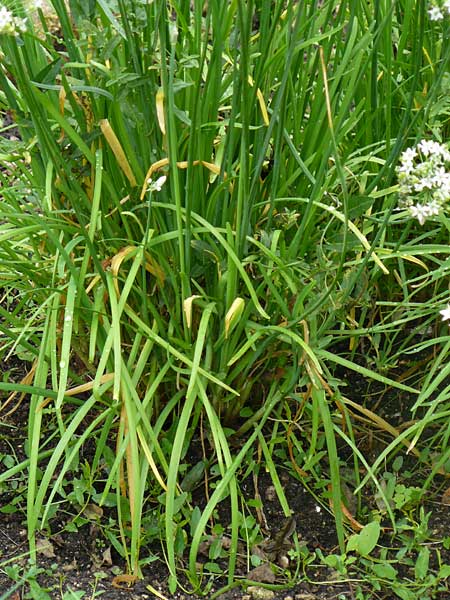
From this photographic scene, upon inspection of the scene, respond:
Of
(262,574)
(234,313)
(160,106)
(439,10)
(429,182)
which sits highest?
(439,10)

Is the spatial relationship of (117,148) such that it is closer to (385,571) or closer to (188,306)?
(188,306)

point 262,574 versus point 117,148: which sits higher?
point 117,148

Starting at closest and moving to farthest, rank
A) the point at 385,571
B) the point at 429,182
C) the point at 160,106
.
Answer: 1. the point at 429,182
2. the point at 160,106
3. the point at 385,571

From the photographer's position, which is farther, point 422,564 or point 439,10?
point 422,564

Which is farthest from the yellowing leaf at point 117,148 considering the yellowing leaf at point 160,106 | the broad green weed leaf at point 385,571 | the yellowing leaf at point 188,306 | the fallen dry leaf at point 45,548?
the broad green weed leaf at point 385,571

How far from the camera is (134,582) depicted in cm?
189

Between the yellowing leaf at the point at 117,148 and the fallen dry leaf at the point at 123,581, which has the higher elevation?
the yellowing leaf at the point at 117,148

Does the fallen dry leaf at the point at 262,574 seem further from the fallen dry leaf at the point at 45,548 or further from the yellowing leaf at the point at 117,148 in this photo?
the yellowing leaf at the point at 117,148

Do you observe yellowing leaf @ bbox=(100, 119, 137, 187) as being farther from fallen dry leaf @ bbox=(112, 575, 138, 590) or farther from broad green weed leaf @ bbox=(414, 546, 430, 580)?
broad green weed leaf @ bbox=(414, 546, 430, 580)

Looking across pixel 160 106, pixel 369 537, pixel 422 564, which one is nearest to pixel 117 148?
pixel 160 106

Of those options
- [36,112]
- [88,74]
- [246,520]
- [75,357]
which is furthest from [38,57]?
[246,520]

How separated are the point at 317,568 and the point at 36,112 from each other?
1244 mm

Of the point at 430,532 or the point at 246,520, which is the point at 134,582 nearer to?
the point at 246,520

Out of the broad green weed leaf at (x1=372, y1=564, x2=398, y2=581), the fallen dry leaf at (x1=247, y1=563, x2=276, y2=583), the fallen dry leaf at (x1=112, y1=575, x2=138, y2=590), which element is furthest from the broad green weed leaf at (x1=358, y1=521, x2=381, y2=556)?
the fallen dry leaf at (x1=112, y1=575, x2=138, y2=590)
